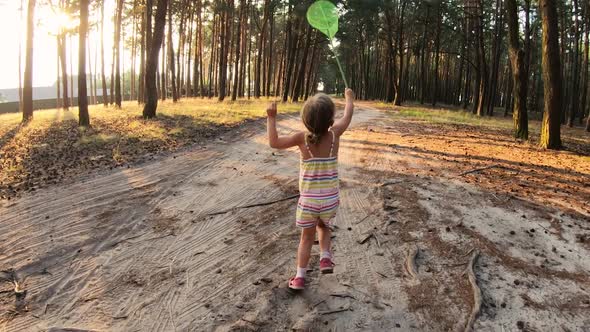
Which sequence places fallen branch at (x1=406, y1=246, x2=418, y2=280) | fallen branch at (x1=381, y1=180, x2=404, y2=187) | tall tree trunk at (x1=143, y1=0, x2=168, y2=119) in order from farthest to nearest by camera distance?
tall tree trunk at (x1=143, y1=0, x2=168, y2=119) → fallen branch at (x1=381, y1=180, x2=404, y2=187) → fallen branch at (x1=406, y1=246, x2=418, y2=280)

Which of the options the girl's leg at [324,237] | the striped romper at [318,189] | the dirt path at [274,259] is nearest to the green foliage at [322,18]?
the striped romper at [318,189]

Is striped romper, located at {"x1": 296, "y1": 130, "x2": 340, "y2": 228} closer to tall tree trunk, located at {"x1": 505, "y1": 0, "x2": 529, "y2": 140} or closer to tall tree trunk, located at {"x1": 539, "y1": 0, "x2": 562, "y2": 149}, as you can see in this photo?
tall tree trunk, located at {"x1": 539, "y1": 0, "x2": 562, "y2": 149}

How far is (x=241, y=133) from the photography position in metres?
13.9

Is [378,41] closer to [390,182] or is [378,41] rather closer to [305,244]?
[390,182]

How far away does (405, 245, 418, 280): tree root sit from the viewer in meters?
4.77

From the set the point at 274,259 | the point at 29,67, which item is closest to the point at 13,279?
the point at 274,259

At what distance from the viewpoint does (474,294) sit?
14.3ft

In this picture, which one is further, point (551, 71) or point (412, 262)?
point (551, 71)

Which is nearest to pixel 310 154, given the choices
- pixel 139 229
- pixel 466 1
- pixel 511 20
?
pixel 139 229

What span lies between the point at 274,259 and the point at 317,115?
200cm

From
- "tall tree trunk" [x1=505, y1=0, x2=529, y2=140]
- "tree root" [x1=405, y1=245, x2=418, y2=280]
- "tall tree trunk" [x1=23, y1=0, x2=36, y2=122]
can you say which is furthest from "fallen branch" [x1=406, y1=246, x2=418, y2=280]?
"tall tree trunk" [x1=23, y1=0, x2=36, y2=122]

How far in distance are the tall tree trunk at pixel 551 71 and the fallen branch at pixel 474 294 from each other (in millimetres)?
8195

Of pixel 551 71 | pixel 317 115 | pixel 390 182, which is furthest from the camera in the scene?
pixel 551 71

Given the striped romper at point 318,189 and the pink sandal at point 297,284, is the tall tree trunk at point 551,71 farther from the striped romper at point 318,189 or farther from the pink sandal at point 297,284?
the pink sandal at point 297,284
